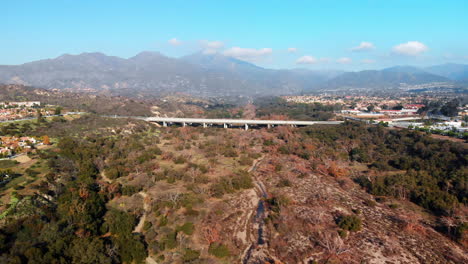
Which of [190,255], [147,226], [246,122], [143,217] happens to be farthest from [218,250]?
[246,122]

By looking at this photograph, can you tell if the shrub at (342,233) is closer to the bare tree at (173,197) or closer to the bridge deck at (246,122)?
the bare tree at (173,197)

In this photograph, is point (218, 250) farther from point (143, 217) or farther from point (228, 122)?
point (228, 122)

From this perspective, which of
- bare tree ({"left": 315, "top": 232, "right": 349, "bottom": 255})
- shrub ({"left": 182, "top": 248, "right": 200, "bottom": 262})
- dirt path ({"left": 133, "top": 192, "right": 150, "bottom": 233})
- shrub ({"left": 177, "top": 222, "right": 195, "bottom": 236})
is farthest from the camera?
dirt path ({"left": 133, "top": 192, "right": 150, "bottom": 233})

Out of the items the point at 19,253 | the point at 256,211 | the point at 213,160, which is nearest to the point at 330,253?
the point at 256,211

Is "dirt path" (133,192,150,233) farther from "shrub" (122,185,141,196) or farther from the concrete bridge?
the concrete bridge

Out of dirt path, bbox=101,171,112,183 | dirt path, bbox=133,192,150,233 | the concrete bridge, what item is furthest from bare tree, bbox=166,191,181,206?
the concrete bridge

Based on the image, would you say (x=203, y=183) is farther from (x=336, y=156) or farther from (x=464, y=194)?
(x=464, y=194)

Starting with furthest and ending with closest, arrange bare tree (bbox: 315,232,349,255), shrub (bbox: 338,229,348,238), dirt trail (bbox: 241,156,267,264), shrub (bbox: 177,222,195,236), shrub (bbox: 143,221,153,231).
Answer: shrub (bbox: 143,221,153,231), shrub (bbox: 177,222,195,236), shrub (bbox: 338,229,348,238), dirt trail (bbox: 241,156,267,264), bare tree (bbox: 315,232,349,255)
